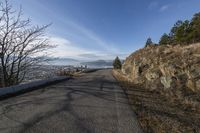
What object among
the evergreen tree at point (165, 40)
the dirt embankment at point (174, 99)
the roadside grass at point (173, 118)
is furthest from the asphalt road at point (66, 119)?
the evergreen tree at point (165, 40)

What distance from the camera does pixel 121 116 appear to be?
239 inches

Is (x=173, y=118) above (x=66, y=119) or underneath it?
underneath

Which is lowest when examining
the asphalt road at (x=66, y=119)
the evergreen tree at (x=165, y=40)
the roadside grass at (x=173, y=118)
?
the roadside grass at (x=173, y=118)

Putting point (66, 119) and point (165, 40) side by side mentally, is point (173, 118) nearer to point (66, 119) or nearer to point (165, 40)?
point (66, 119)

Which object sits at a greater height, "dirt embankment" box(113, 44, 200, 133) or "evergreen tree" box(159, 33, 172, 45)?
"evergreen tree" box(159, 33, 172, 45)

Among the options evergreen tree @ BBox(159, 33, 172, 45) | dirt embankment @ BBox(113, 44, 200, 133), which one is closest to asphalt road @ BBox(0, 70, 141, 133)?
dirt embankment @ BBox(113, 44, 200, 133)

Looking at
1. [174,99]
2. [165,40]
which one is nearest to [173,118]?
[174,99]

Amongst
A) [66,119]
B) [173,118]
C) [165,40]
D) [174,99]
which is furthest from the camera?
[165,40]

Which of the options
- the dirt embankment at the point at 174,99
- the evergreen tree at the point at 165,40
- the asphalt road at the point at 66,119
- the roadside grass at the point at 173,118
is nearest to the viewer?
the asphalt road at the point at 66,119

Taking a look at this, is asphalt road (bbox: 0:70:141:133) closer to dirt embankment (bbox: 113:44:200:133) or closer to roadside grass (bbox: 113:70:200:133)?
roadside grass (bbox: 113:70:200:133)

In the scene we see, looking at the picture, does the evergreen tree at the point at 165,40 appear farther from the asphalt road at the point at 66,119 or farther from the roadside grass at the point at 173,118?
the asphalt road at the point at 66,119

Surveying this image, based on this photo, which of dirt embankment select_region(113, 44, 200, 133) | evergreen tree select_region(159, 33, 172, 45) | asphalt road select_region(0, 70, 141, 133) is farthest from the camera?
evergreen tree select_region(159, 33, 172, 45)

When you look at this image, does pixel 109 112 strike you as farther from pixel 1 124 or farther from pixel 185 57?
pixel 185 57

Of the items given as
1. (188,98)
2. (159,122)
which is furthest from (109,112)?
(188,98)
